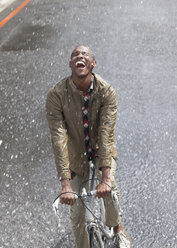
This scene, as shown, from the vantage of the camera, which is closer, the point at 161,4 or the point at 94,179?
the point at 94,179

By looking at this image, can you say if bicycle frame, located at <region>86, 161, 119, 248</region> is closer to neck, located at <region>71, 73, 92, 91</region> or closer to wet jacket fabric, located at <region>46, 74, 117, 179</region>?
wet jacket fabric, located at <region>46, 74, 117, 179</region>

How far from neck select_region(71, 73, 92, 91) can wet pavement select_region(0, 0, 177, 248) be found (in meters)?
2.03

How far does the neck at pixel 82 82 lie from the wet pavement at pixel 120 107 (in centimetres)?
203

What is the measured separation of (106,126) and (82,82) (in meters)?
0.45

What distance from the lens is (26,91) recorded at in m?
8.05

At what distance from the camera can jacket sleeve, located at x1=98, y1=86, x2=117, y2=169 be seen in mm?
3750

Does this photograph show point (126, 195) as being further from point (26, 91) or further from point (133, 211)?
point (26, 91)

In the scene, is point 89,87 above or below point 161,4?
below

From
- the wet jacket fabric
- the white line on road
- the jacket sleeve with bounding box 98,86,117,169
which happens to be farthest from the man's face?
the white line on road

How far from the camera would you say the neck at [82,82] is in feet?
11.9

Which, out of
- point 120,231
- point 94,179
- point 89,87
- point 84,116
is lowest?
point 120,231

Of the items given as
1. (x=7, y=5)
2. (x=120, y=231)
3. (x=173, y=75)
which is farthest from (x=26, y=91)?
A: (x=7, y=5)

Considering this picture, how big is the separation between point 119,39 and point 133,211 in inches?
219

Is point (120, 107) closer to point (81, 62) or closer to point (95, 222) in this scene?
point (95, 222)
